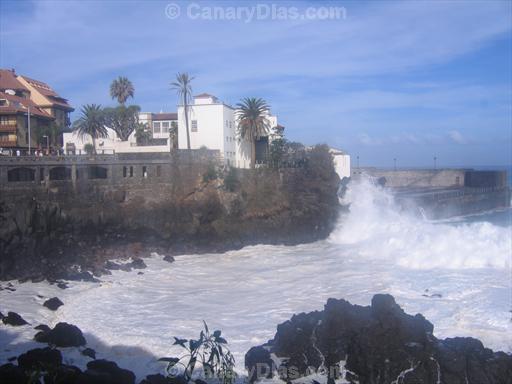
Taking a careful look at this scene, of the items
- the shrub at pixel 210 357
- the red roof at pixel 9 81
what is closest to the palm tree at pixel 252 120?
the red roof at pixel 9 81

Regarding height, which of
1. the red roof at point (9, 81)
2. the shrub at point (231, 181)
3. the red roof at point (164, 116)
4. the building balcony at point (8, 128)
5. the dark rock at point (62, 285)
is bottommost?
the dark rock at point (62, 285)

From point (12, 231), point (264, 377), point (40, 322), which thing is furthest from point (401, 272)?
point (12, 231)

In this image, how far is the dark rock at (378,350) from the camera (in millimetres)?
13539

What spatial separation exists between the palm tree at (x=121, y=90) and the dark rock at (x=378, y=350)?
44.3 m

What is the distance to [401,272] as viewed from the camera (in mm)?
26719

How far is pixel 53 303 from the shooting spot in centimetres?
2150

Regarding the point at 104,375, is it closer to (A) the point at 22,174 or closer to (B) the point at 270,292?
(B) the point at 270,292

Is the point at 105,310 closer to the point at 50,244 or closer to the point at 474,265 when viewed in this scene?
the point at 50,244

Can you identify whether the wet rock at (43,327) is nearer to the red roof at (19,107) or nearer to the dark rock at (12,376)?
the dark rock at (12,376)

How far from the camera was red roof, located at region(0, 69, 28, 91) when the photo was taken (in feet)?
162

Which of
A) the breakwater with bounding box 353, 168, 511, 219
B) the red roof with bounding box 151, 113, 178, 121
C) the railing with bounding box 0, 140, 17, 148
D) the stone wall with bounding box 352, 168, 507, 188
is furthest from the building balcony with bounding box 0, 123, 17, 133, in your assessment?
the stone wall with bounding box 352, 168, 507, 188

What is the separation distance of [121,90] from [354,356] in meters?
46.9

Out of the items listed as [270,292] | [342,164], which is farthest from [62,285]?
[342,164]

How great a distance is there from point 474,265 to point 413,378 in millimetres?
15929
